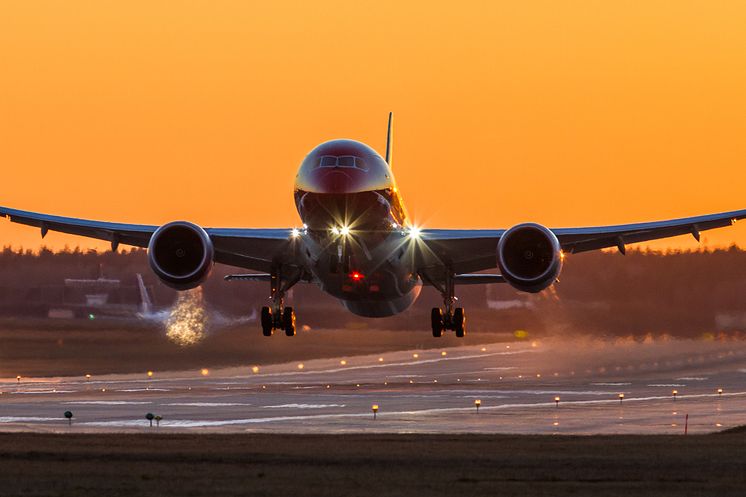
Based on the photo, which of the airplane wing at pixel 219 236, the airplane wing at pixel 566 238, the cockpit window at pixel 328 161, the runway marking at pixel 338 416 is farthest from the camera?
the runway marking at pixel 338 416

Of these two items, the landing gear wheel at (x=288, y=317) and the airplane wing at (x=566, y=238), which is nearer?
the airplane wing at (x=566, y=238)

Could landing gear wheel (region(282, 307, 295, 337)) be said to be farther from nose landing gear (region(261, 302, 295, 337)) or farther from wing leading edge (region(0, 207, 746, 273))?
wing leading edge (region(0, 207, 746, 273))

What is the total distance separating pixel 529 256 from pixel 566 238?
11.1 feet

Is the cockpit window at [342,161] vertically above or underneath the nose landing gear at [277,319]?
above

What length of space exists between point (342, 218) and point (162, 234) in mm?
6310

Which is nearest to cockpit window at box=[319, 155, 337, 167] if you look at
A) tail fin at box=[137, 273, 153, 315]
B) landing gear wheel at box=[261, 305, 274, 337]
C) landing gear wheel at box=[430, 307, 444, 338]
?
landing gear wheel at box=[261, 305, 274, 337]

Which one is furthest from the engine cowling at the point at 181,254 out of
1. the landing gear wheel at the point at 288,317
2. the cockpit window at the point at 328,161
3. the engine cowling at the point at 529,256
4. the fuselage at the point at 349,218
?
the engine cowling at the point at 529,256

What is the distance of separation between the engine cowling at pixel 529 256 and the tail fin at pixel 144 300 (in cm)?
4298

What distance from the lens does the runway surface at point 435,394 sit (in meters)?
62.2

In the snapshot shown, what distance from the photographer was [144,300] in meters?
91.4

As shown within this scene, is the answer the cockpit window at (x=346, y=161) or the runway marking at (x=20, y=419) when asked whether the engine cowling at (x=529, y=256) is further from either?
the runway marking at (x=20, y=419)
